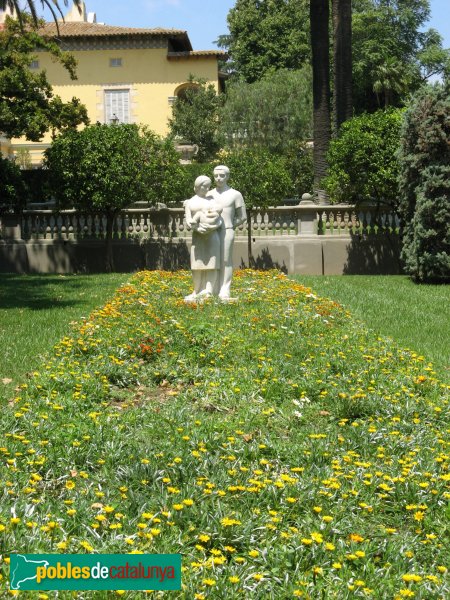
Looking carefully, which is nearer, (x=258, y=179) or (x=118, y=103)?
(x=258, y=179)

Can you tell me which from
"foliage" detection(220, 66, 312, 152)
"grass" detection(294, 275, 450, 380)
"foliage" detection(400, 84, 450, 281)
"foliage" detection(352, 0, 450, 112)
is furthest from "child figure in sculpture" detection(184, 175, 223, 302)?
"foliage" detection(352, 0, 450, 112)

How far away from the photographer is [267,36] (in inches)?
2032

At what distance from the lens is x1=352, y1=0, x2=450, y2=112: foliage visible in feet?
154

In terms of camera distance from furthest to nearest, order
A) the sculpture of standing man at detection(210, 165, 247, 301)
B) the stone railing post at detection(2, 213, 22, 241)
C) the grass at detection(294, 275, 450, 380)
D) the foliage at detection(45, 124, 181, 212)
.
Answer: the stone railing post at detection(2, 213, 22, 241), the foliage at detection(45, 124, 181, 212), the sculpture of standing man at detection(210, 165, 247, 301), the grass at detection(294, 275, 450, 380)

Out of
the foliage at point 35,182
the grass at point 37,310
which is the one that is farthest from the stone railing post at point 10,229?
the grass at point 37,310

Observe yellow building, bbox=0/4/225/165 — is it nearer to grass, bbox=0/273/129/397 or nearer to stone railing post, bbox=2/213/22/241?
stone railing post, bbox=2/213/22/241

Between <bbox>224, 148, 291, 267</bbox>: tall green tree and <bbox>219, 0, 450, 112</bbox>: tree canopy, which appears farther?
<bbox>219, 0, 450, 112</bbox>: tree canopy

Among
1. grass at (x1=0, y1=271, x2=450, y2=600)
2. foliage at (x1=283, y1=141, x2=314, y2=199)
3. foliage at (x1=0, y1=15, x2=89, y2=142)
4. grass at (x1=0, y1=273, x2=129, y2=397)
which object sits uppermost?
foliage at (x1=0, y1=15, x2=89, y2=142)

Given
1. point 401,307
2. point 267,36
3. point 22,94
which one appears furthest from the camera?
point 267,36

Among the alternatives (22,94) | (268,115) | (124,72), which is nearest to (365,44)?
(268,115)

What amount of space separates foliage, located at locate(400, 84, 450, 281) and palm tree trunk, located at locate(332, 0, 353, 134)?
5.84m

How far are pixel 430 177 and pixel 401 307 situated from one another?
18.3 feet

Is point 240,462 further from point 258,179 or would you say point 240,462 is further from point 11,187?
point 11,187

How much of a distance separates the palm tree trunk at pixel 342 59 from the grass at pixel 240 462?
53.5 ft
